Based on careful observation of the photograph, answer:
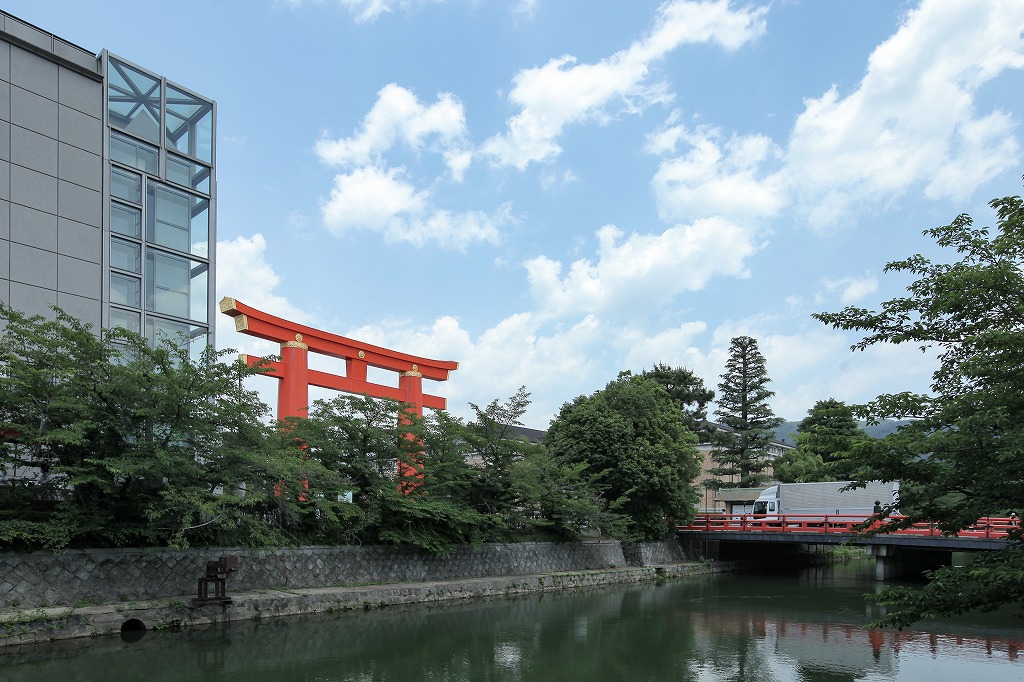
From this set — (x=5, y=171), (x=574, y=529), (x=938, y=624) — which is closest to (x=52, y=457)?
(x=5, y=171)

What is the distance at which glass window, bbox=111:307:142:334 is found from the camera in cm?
2271

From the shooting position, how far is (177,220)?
24969 millimetres

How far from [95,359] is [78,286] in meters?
7.12

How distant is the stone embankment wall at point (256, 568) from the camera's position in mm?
15578

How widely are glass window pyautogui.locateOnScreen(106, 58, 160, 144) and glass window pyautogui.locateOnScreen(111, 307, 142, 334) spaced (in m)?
5.43

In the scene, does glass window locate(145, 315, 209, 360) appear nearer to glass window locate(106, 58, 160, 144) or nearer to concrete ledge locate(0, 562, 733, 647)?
glass window locate(106, 58, 160, 144)

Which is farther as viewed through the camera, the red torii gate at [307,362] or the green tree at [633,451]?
the green tree at [633,451]

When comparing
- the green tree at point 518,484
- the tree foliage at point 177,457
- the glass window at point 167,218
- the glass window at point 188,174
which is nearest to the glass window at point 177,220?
the glass window at point 167,218

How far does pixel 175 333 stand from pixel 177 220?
12.1 feet

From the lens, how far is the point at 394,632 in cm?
1797

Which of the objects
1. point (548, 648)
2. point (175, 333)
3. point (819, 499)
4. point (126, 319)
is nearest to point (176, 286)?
point (175, 333)

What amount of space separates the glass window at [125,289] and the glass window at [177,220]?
1.44 m

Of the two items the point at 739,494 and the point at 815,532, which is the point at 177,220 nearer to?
the point at 815,532

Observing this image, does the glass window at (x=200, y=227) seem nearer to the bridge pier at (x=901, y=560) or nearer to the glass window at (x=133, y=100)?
the glass window at (x=133, y=100)
